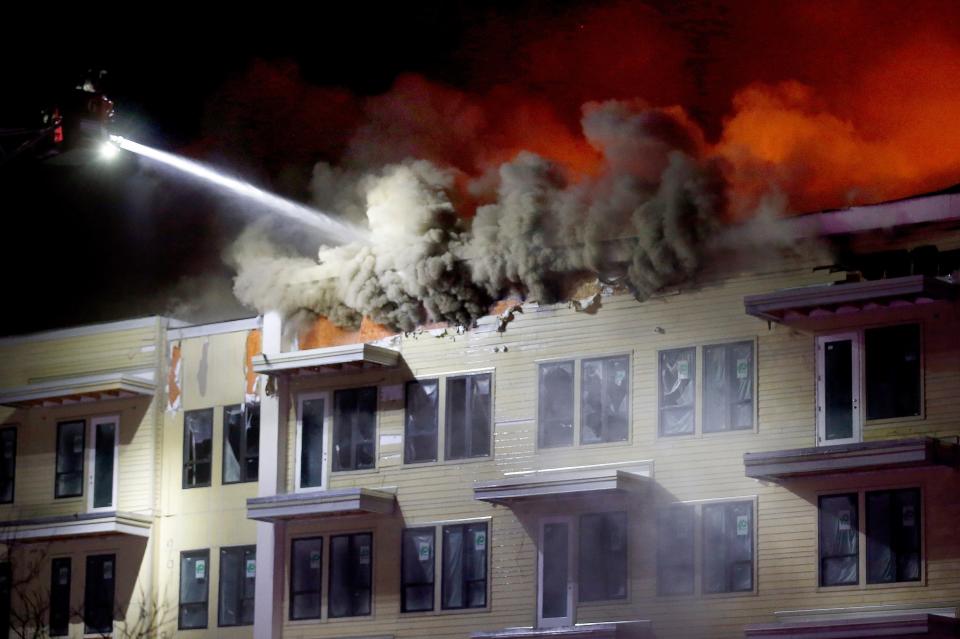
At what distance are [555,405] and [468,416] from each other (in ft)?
6.33

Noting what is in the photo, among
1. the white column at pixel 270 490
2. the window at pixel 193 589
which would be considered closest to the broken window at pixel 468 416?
the white column at pixel 270 490

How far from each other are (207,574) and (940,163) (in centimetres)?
1743

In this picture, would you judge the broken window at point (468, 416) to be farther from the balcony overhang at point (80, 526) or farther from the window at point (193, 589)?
the balcony overhang at point (80, 526)

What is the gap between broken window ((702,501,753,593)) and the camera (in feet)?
101

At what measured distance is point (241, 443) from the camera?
37625 millimetres

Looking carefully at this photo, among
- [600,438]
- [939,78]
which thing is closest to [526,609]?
[600,438]

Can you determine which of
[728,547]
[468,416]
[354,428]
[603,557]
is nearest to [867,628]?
[728,547]

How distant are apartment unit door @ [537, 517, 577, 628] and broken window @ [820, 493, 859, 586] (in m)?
4.83

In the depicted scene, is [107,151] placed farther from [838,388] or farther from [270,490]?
[838,388]

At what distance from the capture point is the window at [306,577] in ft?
117

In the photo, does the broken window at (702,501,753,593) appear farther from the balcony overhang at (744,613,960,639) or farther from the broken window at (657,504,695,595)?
the balcony overhang at (744,613,960,639)

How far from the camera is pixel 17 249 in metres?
52.5

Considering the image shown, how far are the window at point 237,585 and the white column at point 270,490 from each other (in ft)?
2.86

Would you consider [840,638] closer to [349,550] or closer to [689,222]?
[689,222]
